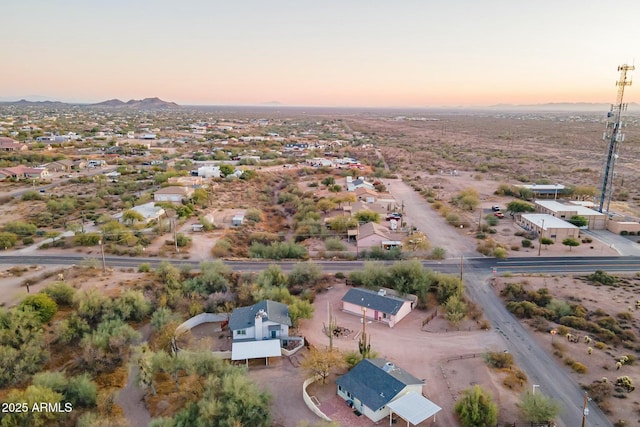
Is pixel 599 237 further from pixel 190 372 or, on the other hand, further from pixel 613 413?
pixel 190 372

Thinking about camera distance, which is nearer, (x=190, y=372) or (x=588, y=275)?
(x=190, y=372)

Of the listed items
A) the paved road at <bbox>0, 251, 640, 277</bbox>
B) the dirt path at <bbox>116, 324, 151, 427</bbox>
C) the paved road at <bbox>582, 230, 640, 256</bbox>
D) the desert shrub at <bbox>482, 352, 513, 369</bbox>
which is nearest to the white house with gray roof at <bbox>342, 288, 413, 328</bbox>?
the paved road at <bbox>0, 251, 640, 277</bbox>

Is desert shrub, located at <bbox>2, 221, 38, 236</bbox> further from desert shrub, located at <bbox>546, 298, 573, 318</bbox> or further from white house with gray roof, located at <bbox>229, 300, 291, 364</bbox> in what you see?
desert shrub, located at <bbox>546, 298, 573, 318</bbox>

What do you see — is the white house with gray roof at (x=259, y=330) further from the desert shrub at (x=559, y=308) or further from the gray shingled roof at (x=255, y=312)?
the desert shrub at (x=559, y=308)

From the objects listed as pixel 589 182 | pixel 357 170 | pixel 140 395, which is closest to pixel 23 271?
pixel 140 395

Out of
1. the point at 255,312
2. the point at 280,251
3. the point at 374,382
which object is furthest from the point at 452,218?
the point at 374,382
